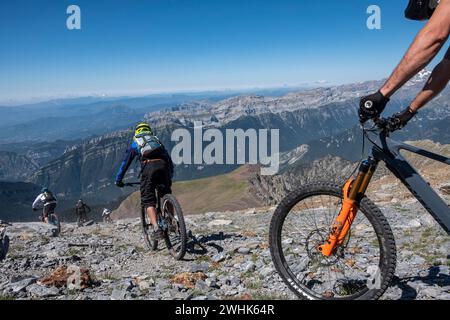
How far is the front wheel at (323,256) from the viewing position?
5.21 metres

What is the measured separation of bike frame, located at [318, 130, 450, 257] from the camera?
16.2 feet

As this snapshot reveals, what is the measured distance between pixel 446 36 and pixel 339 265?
13.8 ft

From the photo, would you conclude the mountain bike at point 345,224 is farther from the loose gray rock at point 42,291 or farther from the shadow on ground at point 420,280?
the loose gray rock at point 42,291

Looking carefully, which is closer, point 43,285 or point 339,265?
point 339,265

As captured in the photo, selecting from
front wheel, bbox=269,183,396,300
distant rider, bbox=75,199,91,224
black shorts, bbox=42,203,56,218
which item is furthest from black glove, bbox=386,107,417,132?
distant rider, bbox=75,199,91,224

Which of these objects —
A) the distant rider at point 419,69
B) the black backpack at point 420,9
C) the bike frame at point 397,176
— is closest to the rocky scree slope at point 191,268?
the bike frame at point 397,176

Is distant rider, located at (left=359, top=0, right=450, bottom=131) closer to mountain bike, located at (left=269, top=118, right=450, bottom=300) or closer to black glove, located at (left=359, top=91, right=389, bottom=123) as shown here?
black glove, located at (left=359, top=91, right=389, bottom=123)

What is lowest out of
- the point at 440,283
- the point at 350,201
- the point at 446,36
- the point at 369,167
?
the point at 440,283

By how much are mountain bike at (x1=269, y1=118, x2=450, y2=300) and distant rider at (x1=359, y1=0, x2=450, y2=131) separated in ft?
0.94

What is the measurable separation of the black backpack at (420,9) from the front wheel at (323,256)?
2.79 m
